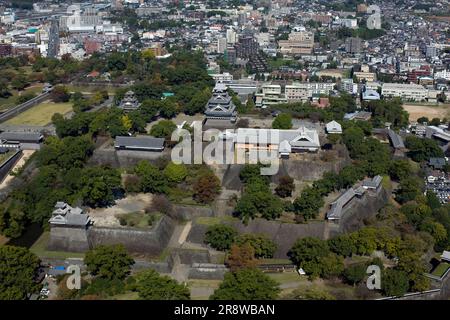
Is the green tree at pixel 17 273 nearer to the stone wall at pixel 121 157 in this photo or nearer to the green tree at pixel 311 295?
the green tree at pixel 311 295

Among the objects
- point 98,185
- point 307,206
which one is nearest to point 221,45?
point 98,185

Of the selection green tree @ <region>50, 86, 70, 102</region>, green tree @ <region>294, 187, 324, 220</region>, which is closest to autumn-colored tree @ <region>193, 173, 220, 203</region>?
green tree @ <region>294, 187, 324, 220</region>

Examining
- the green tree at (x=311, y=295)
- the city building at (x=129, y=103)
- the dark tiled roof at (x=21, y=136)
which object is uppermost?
the city building at (x=129, y=103)

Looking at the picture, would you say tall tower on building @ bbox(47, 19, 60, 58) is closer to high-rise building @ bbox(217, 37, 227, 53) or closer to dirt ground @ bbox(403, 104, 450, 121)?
high-rise building @ bbox(217, 37, 227, 53)

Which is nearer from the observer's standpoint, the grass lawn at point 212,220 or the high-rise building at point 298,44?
the grass lawn at point 212,220

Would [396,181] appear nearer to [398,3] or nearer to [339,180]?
[339,180]

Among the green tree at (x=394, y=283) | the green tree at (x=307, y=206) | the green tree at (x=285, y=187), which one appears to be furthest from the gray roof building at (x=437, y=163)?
the green tree at (x=394, y=283)
